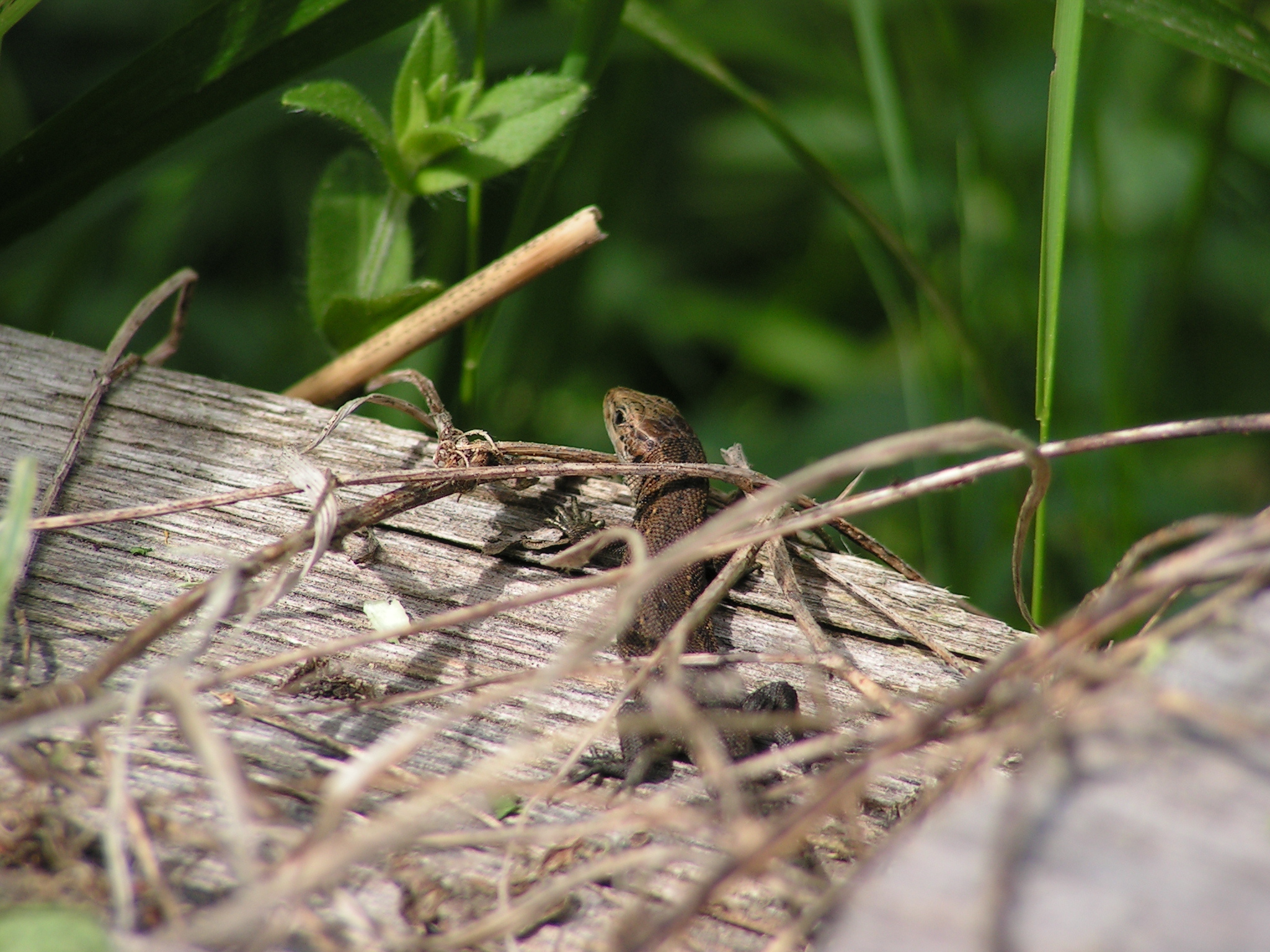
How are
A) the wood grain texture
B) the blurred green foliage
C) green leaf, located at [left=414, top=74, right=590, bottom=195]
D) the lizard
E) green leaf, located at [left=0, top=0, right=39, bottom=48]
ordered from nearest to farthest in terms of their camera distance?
the wood grain texture, the lizard, green leaf, located at [left=0, top=0, right=39, bottom=48], green leaf, located at [left=414, top=74, right=590, bottom=195], the blurred green foliage

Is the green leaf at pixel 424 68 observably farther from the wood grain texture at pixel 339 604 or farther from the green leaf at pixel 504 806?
the green leaf at pixel 504 806

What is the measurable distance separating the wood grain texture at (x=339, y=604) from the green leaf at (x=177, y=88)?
50 centimetres

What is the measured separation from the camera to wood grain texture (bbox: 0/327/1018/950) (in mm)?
1770

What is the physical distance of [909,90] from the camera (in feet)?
19.7

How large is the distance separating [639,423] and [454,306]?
1311 millimetres

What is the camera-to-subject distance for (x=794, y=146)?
3.13 m

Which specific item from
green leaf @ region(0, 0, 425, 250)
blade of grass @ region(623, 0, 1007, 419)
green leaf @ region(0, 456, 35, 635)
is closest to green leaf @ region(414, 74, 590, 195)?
green leaf @ region(0, 0, 425, 250)

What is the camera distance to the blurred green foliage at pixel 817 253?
398 centimetres

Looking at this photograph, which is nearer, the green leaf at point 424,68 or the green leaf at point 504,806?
the green leaf at point 504,806

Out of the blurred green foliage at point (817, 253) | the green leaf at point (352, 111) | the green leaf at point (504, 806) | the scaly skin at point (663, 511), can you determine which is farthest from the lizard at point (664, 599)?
the green leaf at point (352, 111)

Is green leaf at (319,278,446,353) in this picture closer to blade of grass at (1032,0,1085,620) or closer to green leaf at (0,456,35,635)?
green leaf at (0,456,35,635)

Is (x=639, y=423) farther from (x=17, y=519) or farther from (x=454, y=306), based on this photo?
(x=17, y=519)

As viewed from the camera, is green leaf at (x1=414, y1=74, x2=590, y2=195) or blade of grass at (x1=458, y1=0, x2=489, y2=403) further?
blade of grass at (x1=458, y1=0, x2=489, y2=403)

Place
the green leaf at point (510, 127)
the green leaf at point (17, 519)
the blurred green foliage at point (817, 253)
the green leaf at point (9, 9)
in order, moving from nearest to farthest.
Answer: the green leaf at point (17, 519) < the green leaf at point (9, 9) < the green leaf at point (510, 127) < the blurred green foliage at point (817, 253)
